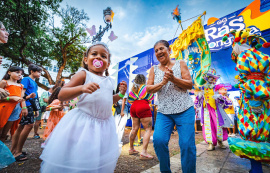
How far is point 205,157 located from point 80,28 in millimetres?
13547

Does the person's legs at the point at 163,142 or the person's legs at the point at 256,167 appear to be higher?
the person's legs at the point at 163,142

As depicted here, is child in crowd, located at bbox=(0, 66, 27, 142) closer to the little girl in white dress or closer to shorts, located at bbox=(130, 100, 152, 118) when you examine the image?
the little girl in white dress

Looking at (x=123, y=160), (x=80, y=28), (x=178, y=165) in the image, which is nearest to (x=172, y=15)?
(x=178, y=165)

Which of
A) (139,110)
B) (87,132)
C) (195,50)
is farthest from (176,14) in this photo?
(87,132)

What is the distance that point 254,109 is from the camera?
1.71 meters

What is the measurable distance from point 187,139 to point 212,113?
2.55m

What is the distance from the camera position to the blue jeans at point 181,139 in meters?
1.45

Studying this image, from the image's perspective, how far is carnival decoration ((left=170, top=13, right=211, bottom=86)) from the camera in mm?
2426

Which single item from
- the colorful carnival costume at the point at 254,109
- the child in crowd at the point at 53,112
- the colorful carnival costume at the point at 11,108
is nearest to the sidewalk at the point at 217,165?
the colorful carnival costume at the point at 254,109

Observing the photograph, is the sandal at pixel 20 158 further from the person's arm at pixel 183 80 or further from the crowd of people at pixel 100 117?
the person's arm at pixel 183 80

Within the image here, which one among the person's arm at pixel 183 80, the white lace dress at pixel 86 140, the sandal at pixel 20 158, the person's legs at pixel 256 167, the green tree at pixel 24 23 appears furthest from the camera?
the green tree at pixel 24 23

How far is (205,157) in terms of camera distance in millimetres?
2818

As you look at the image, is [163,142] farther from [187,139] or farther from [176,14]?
[176,14]

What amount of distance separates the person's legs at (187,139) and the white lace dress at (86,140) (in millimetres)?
763
